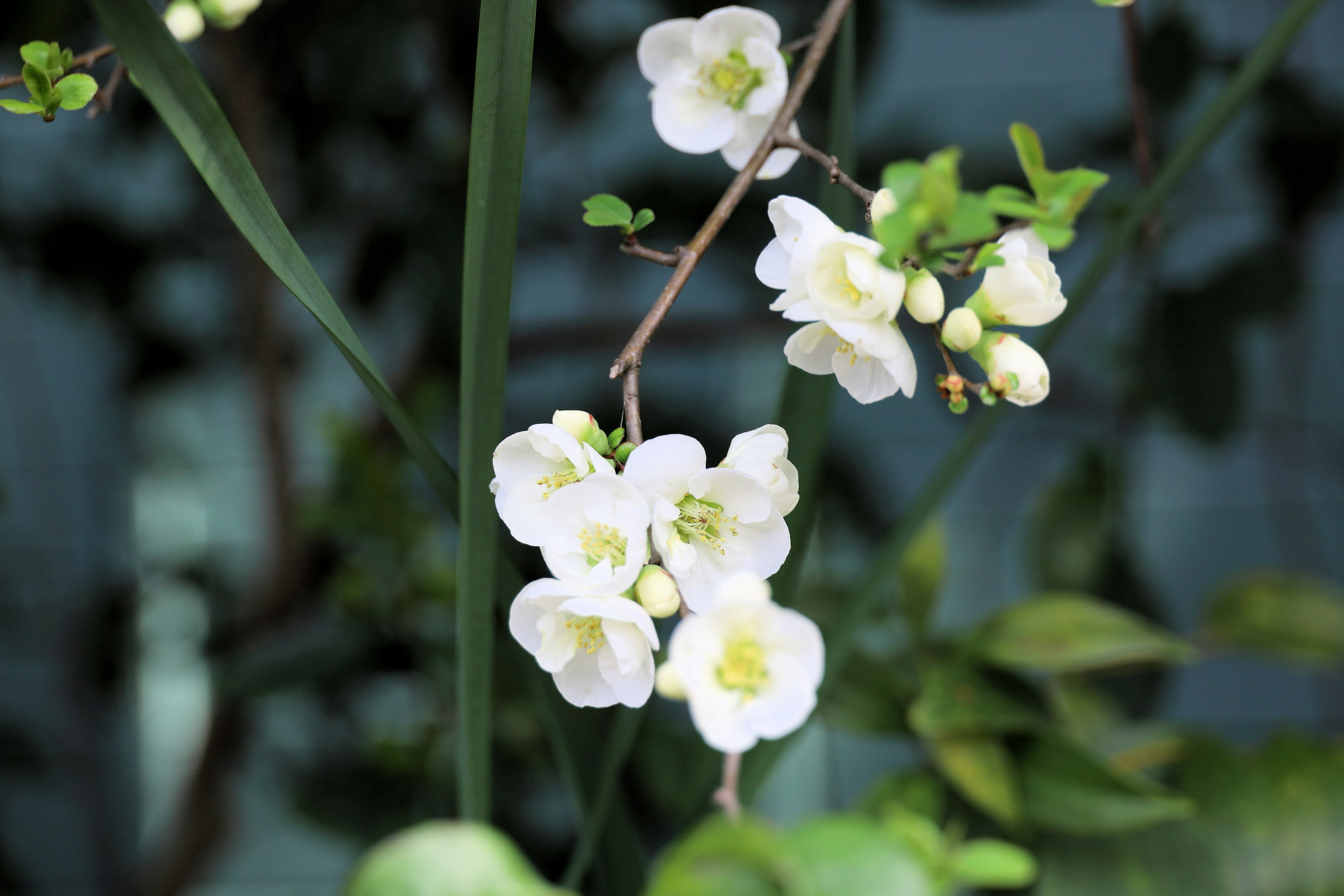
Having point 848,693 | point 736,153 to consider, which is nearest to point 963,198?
point 736,153

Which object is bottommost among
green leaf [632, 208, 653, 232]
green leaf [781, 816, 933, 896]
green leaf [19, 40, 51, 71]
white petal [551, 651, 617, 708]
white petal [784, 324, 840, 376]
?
white petal [551, 651, 617, 708]

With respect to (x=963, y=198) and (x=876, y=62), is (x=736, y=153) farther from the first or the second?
(x=876, y=62)

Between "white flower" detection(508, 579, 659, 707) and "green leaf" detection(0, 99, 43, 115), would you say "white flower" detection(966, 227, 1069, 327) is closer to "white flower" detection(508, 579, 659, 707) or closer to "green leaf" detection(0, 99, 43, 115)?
"white flower" detection(508, 579, 659, 707)

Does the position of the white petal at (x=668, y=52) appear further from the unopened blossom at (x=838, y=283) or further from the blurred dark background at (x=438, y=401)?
the blurred dark background at (x=438, y=401)

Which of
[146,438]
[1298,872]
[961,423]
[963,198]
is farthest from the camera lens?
[146,438]

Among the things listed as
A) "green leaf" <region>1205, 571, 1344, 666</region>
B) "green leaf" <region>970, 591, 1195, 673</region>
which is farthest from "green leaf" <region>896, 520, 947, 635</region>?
"green leaf" <region>1205, 571, 1344, 666</region>

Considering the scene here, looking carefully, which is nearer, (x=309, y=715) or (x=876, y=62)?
(x=876, y=62)
